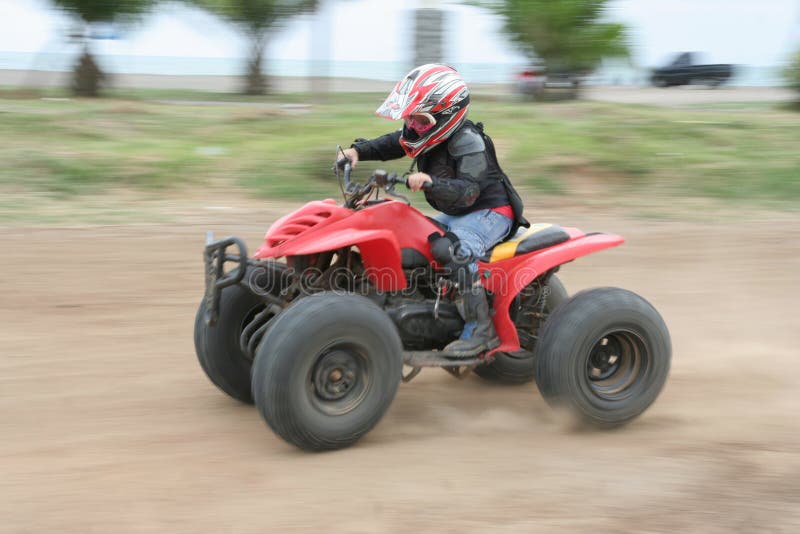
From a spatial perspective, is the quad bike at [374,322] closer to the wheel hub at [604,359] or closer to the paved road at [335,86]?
the wheel hub at [604,359]

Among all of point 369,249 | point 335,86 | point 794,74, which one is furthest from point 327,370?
point 335,86

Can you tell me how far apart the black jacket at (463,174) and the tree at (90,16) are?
1385cm

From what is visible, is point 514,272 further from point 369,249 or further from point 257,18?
point 257,18

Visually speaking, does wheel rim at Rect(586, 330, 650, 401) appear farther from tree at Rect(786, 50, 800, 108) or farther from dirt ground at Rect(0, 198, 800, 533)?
tree at Rect(786, 50, 800, 108)

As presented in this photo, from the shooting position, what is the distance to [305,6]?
21.4 meters

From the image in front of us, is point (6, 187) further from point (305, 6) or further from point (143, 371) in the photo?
point (305, 6)

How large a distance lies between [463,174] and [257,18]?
17670 millimetres

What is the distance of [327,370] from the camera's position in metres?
→ 4.79

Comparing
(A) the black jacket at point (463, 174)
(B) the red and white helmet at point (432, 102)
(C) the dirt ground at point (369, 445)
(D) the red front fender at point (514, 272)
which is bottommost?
(C) the dirt ground at point (369, 445)

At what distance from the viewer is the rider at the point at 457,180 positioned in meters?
5.11

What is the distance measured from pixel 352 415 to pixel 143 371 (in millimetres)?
2118

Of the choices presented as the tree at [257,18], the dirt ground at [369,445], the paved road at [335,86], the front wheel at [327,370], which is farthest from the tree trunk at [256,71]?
the front wheel at [327,370]

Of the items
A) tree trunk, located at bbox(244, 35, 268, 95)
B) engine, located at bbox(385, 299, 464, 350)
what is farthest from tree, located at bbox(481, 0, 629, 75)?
engine, located at bbox(385, 299, 464, 350)

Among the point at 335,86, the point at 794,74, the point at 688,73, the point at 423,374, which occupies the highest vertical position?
the point at 688,73
